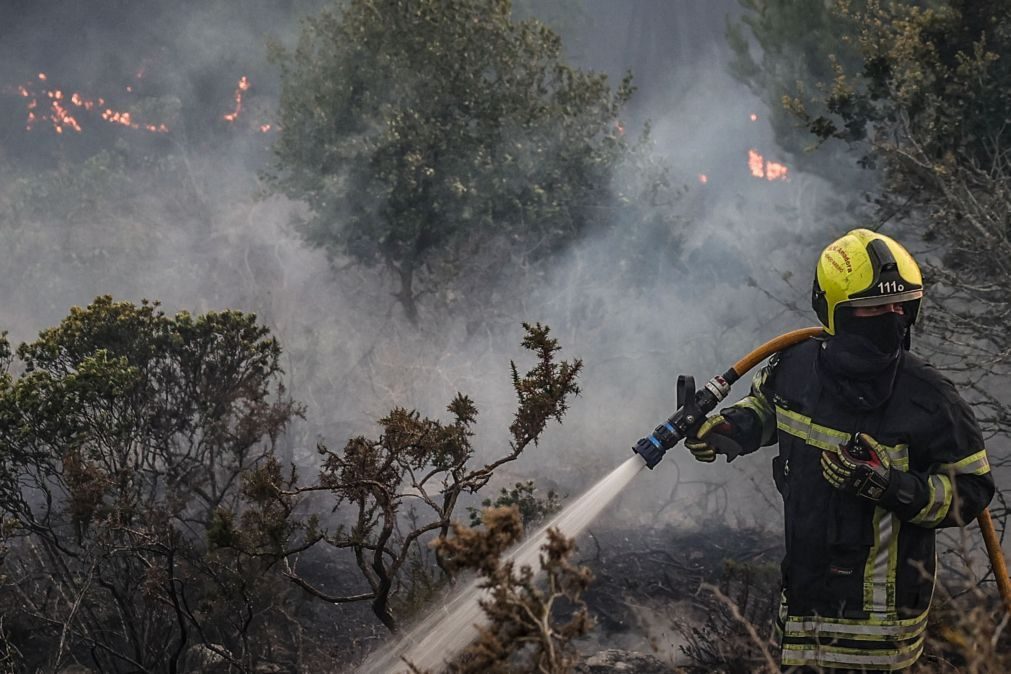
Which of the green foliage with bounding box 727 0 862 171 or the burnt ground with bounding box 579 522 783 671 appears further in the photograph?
the green foliage with bounding box 727 0 862 171

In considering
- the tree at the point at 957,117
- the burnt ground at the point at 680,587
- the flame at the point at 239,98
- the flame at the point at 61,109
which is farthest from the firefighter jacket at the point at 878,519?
the flame at the point at 61,109

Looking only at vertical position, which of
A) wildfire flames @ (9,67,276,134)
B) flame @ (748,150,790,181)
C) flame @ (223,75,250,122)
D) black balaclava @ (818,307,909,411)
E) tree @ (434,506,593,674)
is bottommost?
black balaclava @ (818,307,909,411)

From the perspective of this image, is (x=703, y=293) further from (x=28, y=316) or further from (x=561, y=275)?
(x=28, y=316)

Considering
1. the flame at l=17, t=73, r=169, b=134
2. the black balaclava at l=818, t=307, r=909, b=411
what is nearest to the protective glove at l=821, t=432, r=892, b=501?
the black balaclava at l=818, t=307, r=909, b=411

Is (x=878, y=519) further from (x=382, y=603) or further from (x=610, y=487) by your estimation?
(x=382, y=603)

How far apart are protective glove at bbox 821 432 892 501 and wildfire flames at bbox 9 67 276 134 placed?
906 inches

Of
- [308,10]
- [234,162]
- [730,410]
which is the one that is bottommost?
[730,410]

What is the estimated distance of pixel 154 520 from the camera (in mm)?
4762

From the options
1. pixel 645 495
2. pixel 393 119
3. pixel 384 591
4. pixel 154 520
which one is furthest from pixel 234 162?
pixel 384 591

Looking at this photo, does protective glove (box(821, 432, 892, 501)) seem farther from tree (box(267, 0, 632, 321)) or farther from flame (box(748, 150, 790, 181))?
flame (box(748, 150, 790, 181))

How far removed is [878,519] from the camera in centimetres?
322

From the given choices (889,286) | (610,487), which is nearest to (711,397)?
(610,487)

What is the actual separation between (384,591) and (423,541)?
14.4 ft

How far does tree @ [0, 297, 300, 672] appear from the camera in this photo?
14.4 ft
